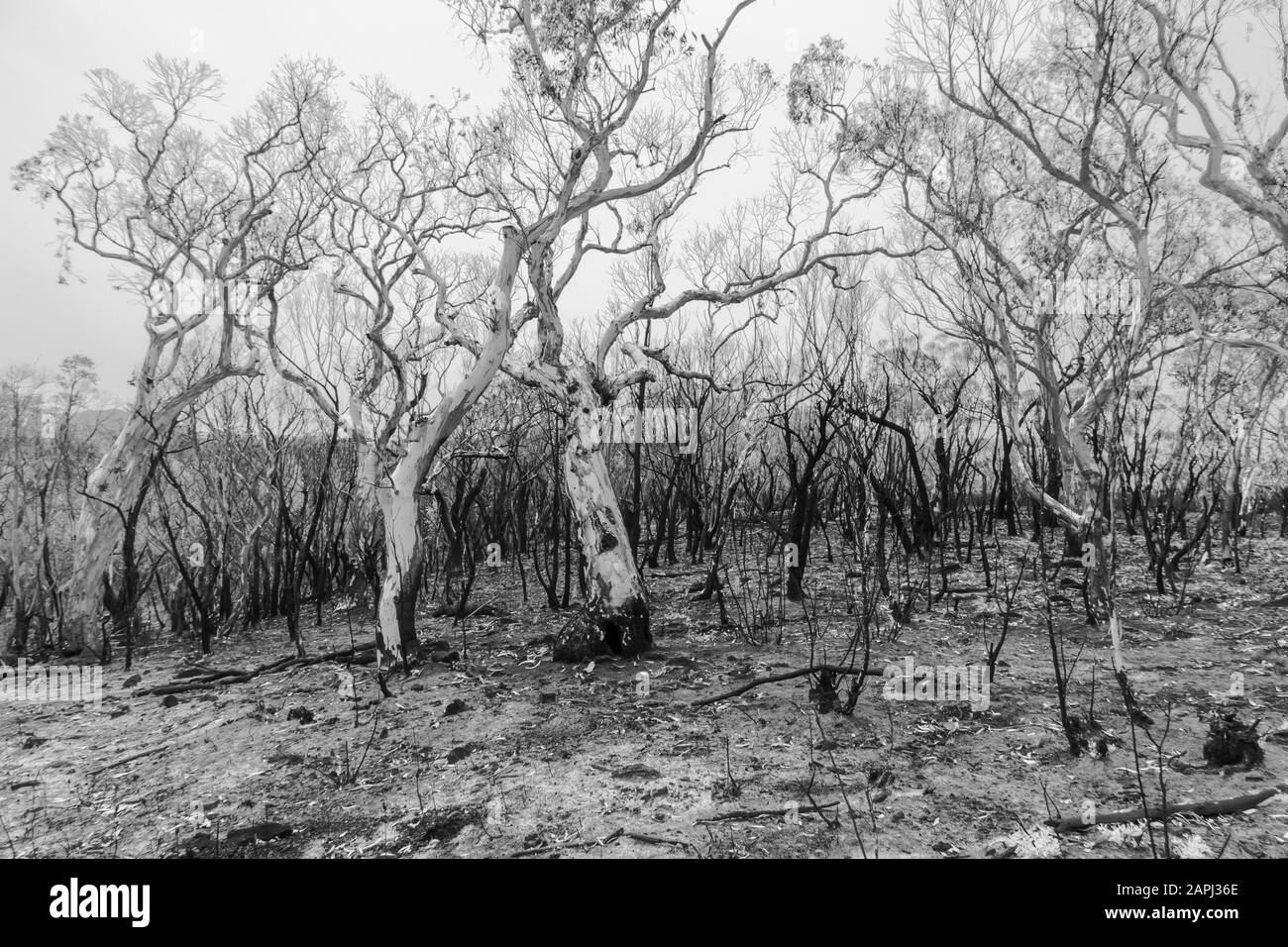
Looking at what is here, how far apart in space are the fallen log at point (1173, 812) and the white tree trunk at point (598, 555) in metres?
3.52

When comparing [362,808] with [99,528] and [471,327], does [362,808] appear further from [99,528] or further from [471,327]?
[471,327]

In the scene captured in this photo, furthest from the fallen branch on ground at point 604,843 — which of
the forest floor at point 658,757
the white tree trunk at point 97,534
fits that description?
the white tree trunk at point 97,534

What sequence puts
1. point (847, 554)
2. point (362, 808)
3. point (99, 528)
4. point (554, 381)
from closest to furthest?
point (362, 808), point (554, 381), point (99, 528), point (847, 554)

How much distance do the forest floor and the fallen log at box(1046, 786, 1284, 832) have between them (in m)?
0.04

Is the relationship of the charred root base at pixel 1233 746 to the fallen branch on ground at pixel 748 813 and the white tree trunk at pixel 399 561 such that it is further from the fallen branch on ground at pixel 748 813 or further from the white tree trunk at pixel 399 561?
the white tree trunk at pixel 399 561

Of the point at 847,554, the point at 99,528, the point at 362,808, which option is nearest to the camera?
the point at 362,808

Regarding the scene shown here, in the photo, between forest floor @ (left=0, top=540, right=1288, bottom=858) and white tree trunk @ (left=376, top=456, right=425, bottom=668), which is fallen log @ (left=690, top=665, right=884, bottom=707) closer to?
forest floor @ (left=0, top=540, right=1288, bottom=858)

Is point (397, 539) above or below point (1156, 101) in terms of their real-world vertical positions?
below

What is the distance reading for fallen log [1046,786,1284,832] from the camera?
2.84 metres

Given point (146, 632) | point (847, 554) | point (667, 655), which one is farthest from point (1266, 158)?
point (146, 632)

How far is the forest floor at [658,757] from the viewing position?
9.94 ft

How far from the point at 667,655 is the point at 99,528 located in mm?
7566

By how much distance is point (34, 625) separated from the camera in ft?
31.0

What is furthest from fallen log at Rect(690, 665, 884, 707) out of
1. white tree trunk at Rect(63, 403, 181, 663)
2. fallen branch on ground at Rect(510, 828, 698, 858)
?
white tree trunk at Rect(63, 403, 181, 663)
